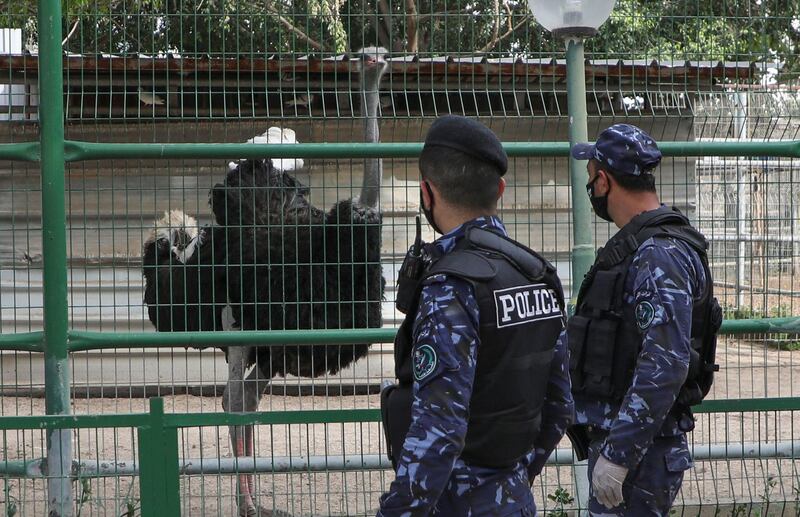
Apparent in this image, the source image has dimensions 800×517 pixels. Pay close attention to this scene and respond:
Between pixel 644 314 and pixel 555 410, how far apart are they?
59cm

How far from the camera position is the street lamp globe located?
3.87 metres

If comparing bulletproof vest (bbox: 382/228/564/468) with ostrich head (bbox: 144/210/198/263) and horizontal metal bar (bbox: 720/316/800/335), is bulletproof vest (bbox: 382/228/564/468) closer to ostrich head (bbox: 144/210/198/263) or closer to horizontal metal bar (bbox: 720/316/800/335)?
horizontal metal bar (bbox: 720/316/800/335)

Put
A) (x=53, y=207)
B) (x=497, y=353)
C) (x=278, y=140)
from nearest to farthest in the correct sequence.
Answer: (x=497, y=353)
(x=53, y=207)
(x=278, y=140)

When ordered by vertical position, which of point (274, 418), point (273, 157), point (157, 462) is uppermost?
point (273, 157)

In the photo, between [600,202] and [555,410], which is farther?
[600,202]

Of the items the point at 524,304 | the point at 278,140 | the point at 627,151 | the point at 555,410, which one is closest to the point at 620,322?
the point at 627,151

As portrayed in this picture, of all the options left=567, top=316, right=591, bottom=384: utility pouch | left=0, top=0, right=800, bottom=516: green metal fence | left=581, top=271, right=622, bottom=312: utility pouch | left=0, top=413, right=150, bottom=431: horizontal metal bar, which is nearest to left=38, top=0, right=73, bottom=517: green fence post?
left=0, top=0, right=800, bottom=516: green metal fence

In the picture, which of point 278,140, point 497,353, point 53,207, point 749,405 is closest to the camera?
point 497,353

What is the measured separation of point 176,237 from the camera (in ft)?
17.7

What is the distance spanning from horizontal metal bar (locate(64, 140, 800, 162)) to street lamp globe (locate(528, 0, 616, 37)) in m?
0.60

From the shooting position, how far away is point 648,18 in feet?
15.1

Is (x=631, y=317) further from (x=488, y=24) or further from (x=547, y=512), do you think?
(x=488, y=24)

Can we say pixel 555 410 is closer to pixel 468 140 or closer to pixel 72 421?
pixel 468 140

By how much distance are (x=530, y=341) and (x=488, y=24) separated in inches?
116
